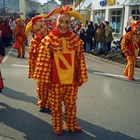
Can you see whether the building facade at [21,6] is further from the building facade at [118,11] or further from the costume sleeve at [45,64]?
the costume sleeve at [45,64]

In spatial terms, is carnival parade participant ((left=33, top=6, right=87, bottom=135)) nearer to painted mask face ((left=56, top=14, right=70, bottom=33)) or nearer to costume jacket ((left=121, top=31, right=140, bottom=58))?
painted mask face ((left=56, top=14, right=70, bottom=33))

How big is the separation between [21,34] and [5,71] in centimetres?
413

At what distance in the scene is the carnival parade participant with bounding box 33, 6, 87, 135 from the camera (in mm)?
5152

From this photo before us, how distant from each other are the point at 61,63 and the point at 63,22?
0.61 m

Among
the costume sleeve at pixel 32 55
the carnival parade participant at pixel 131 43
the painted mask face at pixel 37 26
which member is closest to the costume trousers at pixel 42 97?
the costume sleeve at pixel 32 55

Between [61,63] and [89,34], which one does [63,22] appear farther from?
[89,34]

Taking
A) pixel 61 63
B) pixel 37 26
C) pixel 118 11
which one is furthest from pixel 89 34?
pixel 118 11

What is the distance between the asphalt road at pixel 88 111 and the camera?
553 centimetres

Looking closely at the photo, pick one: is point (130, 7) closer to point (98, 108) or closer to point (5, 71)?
point (5, 71)

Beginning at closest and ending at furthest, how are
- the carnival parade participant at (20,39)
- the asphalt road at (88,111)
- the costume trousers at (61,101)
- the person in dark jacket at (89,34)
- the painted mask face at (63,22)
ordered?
the painted mask face at (63,22) < the costume trousers at (61,101) < the asphalt road at (88,111) < the carnival parade participant at (20,39) < the person in dark jacket at (89,34)

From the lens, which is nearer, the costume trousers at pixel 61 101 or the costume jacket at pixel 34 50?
the costume trousers at pixel 61 101

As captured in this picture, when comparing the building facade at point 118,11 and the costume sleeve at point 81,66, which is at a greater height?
the building facade at point 118,11

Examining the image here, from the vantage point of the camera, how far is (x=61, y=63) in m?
5.21

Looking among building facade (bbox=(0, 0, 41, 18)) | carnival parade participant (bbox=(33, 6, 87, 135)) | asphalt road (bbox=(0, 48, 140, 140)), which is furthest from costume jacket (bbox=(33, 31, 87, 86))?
building facade (bbox=(0, 0, 41, 18))
